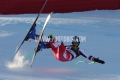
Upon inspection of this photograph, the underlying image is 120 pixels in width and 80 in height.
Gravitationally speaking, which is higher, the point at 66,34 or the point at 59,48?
the point at 66,34

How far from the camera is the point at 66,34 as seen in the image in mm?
9953

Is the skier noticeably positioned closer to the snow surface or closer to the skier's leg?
the skier's leg

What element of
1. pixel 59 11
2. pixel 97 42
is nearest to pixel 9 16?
pixel 59 11

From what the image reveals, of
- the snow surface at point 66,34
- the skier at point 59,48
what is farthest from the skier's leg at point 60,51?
the snow surface at point 66,34

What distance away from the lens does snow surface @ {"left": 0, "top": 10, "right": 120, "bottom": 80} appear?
19.8ft

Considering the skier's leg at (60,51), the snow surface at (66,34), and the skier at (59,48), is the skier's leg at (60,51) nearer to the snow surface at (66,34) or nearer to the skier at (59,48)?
the skier at (59,48)

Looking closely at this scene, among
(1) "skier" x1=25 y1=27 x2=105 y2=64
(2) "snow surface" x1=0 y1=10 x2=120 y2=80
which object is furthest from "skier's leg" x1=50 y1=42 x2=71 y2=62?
(2) "snow surface" x1=0 y1=10 x2=120 y2=80

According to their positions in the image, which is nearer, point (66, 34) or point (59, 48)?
point (59, 48)

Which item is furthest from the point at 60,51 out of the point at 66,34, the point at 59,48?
the point at 66,34

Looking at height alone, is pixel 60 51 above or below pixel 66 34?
below

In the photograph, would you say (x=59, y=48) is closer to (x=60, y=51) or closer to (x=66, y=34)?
(x=60, y=51)

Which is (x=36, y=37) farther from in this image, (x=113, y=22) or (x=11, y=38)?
(x=113, y=22)

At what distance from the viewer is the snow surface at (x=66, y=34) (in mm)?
6043

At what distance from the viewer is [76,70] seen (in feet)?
20.8
